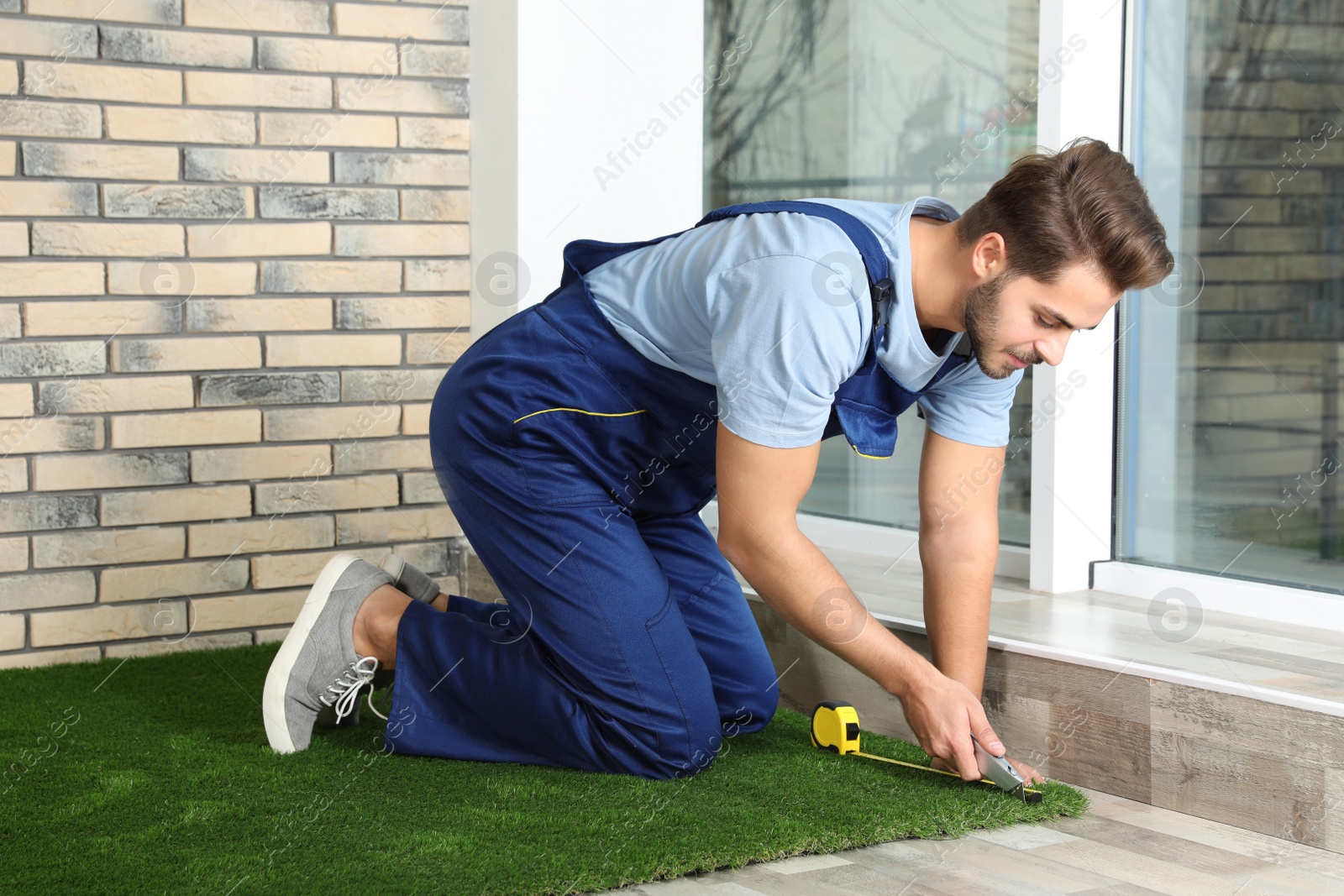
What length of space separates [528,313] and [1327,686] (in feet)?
3.78

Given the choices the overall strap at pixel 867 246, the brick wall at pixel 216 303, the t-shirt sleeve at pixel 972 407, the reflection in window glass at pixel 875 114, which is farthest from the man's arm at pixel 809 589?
the brick wall at pixel 216 303

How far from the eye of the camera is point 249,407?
8.96 ft

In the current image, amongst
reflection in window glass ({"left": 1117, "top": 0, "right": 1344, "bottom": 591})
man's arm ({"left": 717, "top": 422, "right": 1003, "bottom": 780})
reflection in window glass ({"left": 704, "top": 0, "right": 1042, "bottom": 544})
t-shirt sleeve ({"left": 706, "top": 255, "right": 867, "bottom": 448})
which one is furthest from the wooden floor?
reflection in window glass ({"left": 704, "top": 0, "right": 1042, "bottom": 544})

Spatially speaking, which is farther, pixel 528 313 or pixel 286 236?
pixel 286 236

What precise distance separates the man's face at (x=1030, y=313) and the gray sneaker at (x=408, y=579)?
1.01m

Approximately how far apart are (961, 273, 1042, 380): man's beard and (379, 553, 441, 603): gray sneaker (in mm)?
994

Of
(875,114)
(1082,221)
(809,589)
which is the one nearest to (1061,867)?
(809,589)

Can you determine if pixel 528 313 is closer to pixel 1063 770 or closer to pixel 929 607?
pixel 929 607

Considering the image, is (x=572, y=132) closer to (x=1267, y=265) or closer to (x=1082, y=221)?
(x=1267, y=265)

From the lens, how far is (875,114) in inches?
111

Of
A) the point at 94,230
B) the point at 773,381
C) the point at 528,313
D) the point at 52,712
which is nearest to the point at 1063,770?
the point at 773,381

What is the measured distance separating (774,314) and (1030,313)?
312 mm

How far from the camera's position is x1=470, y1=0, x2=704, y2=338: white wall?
278 centimetres

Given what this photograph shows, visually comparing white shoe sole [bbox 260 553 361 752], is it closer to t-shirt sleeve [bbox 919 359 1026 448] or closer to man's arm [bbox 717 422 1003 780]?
man's arm [bbox 717 422 1003 780]
